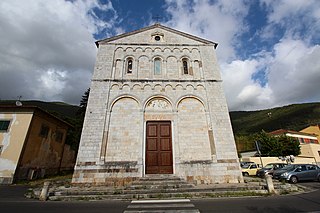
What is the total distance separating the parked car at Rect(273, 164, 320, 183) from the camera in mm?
13866

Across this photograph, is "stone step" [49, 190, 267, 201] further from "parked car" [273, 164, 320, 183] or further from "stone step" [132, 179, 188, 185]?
"parked car" [273, 164, 320, 183]

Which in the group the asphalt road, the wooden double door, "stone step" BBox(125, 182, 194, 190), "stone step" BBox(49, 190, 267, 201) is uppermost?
the wooden double door

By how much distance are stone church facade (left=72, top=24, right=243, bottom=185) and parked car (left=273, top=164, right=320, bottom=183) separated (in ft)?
21.8

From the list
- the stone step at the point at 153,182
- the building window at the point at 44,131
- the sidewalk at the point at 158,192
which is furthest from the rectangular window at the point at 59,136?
the stone step at the point at 153,182

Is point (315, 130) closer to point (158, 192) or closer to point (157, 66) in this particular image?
point (157, 66)

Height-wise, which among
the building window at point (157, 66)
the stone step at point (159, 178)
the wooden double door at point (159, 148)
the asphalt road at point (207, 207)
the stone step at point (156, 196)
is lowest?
the asphalt road at point (207, 207)

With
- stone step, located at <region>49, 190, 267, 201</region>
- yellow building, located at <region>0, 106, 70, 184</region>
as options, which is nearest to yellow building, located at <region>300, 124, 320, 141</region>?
stone step, located at <region>49, 190, 267, 201</region>

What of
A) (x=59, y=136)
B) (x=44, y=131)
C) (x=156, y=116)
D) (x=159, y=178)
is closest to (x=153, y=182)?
(x=159, y=178)

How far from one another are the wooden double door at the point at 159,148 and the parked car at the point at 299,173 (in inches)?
405

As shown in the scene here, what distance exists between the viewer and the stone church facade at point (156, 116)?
10.5 m

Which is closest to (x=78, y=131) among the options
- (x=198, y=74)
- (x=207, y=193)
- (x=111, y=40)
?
(x=111, y=40)

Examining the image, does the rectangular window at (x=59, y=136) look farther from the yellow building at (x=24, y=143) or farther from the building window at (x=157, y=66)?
the building window at (x=157, y=66)

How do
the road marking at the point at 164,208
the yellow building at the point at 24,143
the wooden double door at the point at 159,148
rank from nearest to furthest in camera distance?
1. the road marking at the point at 164,208
2. the wooden double door at the point at 159,148
3. the yellow building at the point at 24,143

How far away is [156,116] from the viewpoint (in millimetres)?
12016
